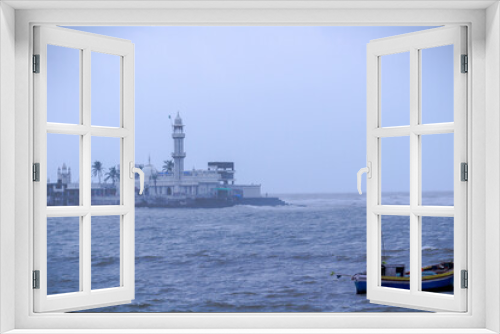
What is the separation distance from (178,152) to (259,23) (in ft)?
52.2

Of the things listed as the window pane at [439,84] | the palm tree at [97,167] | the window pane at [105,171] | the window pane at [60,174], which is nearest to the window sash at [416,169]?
the window pane at [439,84]

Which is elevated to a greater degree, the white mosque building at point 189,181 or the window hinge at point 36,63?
→ the window hinge at point 36,63

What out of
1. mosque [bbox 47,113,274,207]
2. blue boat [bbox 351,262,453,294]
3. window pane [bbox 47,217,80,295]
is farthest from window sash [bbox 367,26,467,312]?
mosque [bbox 47,113,274,207]

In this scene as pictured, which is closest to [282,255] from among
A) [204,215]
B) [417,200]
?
[204,215]

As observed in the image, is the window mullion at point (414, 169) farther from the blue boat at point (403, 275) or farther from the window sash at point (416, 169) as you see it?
the blue boat at point (403, 275)

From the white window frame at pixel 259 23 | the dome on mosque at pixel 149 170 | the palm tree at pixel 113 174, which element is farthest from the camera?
the dome on mosque at pixel 149 170

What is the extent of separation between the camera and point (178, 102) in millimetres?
17844

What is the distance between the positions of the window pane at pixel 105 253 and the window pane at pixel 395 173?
8492 mm

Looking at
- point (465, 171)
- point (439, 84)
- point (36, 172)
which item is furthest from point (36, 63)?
point (439, 84)

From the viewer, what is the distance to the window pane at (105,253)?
1522cm

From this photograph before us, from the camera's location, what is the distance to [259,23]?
231cm

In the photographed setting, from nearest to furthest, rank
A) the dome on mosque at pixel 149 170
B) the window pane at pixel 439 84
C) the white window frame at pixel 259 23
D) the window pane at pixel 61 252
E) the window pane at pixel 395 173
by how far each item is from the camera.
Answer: the white window frame at pixel 259 23
the window pane at pixel 439 84
the window pane at pixel 61 252
the window pane at pixel 395 173
the dome on mosque at pixel 149 170

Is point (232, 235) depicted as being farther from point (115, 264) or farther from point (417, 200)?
→ point (417, 200)

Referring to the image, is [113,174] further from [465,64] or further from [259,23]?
[465,64]
